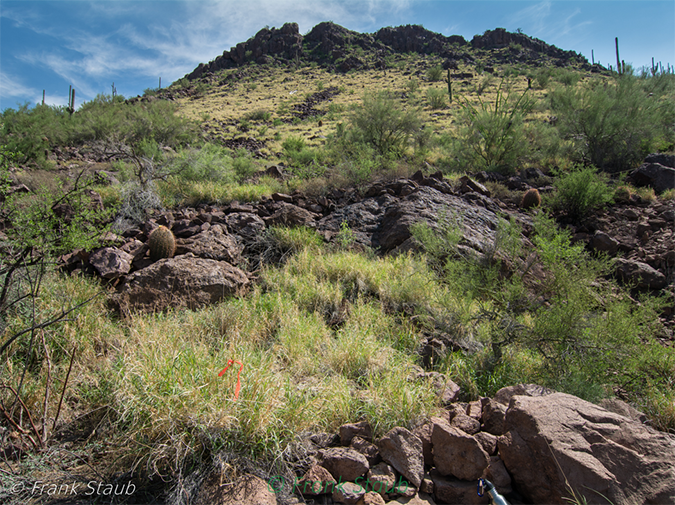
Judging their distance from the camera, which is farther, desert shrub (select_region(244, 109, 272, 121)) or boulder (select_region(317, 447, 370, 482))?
desert shrub (select_region(244, 109, 272, 121))

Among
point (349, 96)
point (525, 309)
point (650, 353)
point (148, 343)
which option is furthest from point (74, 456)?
point (349, 96)

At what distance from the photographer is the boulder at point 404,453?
197 centimetres

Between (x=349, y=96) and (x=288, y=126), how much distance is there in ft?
46.3

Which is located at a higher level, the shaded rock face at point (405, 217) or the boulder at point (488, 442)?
the shaded rock face at point (405, 217)

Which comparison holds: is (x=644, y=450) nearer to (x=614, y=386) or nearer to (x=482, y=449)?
(x=482, y=449)

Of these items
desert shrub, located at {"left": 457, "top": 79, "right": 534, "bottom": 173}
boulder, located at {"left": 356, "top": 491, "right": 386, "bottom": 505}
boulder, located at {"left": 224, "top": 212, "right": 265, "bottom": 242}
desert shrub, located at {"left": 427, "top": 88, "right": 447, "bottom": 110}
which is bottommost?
boulder, located at {"left": 356, "top": 491, "right": 386, "bottom": 505}

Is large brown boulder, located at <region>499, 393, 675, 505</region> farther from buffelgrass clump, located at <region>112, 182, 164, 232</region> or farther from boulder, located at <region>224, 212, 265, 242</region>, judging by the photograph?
buffelgrass clump, located at <region>112, 182, 164, 232</region>

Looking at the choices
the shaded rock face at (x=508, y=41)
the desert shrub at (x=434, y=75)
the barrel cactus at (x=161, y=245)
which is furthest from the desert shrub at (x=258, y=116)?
the shaded rock face at (x=508, y=41)

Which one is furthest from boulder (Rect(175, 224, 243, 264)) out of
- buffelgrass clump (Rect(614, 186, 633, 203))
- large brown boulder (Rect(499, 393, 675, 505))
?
buffelgrass clump (Rect(614, 186, 633, 203))

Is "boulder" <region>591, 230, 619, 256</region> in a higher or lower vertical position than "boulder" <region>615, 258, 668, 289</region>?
higher

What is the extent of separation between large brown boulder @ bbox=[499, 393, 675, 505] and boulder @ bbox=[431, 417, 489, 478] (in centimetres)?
22

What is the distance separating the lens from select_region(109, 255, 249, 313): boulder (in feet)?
15.0

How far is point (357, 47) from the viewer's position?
2547 inches

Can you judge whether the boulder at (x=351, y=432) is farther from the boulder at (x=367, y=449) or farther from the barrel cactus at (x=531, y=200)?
the barrel cactus at (x=531, y=200)
